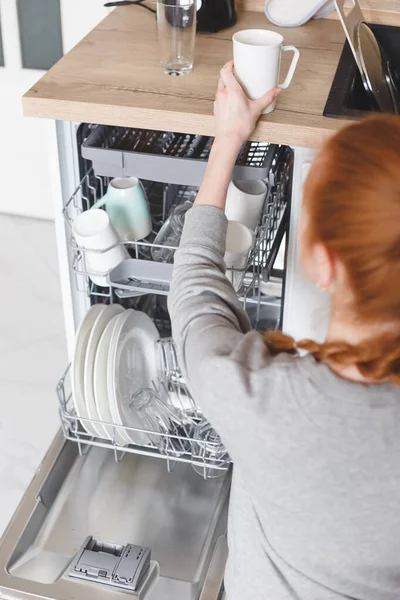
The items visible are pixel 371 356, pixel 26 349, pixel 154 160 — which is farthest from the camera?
pixel 26 349

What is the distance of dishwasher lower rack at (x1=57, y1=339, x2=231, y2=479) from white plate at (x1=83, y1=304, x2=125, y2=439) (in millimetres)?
16

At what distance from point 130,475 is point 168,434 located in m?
0.22

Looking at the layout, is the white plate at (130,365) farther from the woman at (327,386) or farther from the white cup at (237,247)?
the woman at (327,386)

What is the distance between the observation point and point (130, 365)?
1551 mm

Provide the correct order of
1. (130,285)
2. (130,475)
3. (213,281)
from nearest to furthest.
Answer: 1. (213,281)
2. (130,285)
3. (130,475)

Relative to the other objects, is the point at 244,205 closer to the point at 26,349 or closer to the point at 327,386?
the point at 327,386

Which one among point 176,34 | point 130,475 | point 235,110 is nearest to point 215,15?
point 176,34

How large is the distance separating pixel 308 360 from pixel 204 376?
122 millimetres

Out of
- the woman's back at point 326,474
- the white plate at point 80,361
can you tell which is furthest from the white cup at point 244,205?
the woman's back at point 326,474

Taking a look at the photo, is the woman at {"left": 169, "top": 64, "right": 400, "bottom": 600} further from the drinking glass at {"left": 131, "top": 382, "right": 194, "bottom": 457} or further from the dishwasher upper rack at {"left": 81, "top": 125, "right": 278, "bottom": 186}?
the drinking glass at {"left": 131, "top": 382, "right": 194, "bottom": 457}

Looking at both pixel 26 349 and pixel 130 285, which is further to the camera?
pixel 26 349

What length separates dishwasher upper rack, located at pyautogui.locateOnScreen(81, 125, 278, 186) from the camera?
1.29 m

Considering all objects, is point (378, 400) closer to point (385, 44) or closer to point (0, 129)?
point (385, 44)

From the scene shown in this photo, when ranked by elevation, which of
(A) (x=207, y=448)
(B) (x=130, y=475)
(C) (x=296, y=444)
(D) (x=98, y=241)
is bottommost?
(B) (x=130, y=475)
